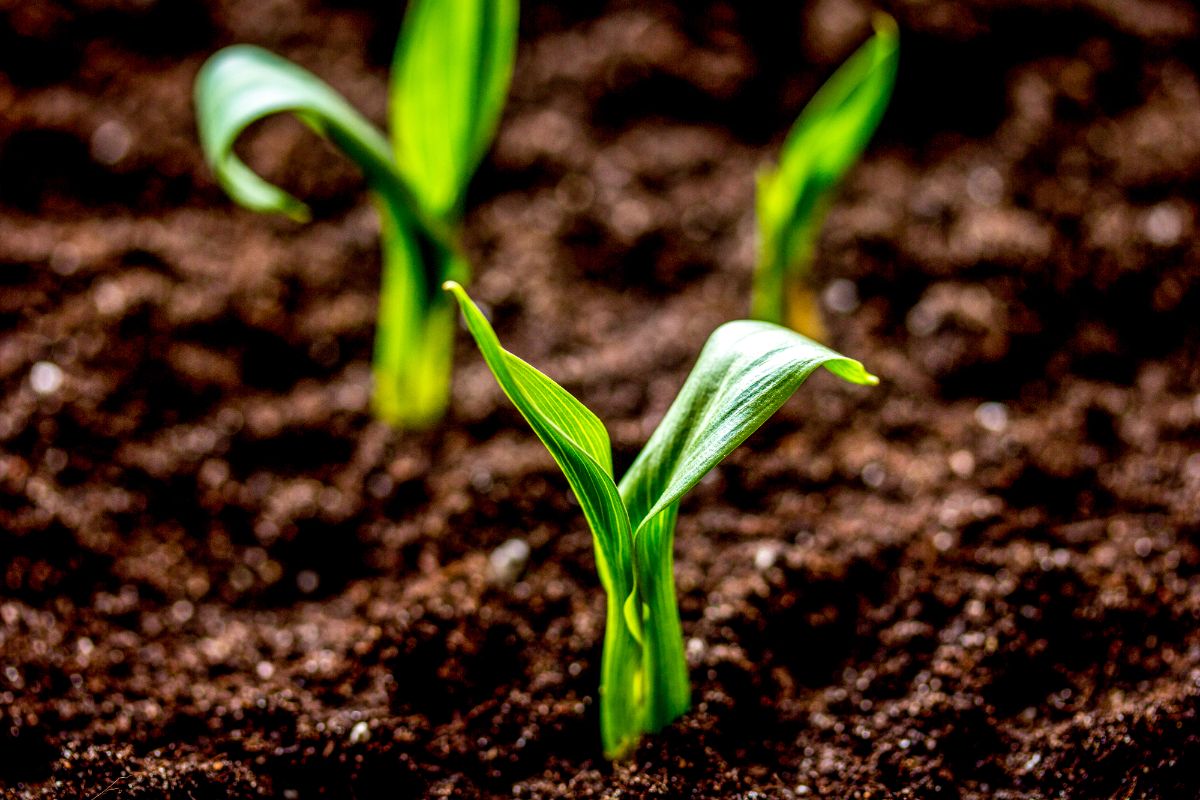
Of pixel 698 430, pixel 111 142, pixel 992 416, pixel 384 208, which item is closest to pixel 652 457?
pixel 698 430

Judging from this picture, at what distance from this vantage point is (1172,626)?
996mm

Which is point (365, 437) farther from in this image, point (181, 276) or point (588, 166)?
point (588, 166)

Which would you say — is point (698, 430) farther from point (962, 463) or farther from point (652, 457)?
point (962, 463)

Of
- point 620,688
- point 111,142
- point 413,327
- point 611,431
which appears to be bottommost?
point 620,688

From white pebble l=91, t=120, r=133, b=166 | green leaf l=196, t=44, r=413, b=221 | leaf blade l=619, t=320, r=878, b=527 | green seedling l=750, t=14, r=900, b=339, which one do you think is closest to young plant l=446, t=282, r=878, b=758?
leaf blade l=619, t=320, r=878, b=527

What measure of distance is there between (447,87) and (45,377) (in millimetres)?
624

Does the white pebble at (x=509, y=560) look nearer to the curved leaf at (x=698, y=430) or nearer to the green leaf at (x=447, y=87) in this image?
the curved leaf at (x=698, y=430)

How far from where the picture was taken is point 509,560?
1.08 meters

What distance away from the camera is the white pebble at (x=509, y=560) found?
1.07 metres

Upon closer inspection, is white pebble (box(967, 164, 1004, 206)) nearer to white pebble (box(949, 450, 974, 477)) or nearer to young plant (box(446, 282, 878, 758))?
white pebble (box(949, 450, 974, 477))

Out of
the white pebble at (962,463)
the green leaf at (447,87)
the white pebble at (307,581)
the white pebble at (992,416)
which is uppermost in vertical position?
the green leaf at (447,87)

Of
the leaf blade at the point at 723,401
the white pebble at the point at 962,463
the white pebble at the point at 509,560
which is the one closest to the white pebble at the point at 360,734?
the white pebble at the point at 509,560

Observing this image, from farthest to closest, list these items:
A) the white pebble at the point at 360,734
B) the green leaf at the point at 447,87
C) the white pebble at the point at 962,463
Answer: the white pebble at the point at 962,463 < the green leaf at the point at 447,87 < the white pebble at the point at 360,734

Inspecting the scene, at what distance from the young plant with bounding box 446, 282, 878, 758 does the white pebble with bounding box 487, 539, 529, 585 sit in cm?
23
